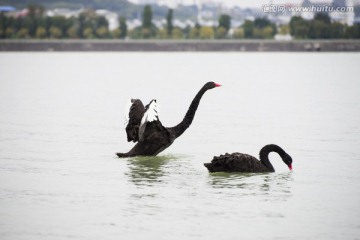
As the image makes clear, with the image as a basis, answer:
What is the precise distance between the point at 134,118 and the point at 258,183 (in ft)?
7.40

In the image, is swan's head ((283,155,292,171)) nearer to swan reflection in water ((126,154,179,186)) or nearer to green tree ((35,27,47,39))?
swan reflection in water ((126,154,179,186))

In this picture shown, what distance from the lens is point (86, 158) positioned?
13.1m

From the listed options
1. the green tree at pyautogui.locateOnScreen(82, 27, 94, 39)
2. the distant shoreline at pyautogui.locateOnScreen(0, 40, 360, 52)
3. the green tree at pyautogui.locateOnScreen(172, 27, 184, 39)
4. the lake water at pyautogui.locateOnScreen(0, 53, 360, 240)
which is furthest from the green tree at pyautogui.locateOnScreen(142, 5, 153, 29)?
the lake water at pyautogui.locateOnScreen(0, 53, 360, 240)

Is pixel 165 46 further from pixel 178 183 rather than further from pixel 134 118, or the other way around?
pixel 178 183

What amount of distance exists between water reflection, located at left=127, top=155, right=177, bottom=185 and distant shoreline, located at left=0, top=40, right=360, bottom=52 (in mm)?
103866

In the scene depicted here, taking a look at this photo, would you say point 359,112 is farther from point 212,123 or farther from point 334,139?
point 334,139

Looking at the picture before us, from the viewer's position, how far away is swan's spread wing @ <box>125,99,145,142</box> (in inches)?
492

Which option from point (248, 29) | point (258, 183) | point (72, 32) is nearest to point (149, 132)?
point (258, 183)

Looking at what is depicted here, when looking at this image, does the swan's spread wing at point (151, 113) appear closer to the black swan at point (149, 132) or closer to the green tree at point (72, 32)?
the black swan at point (149, 132)

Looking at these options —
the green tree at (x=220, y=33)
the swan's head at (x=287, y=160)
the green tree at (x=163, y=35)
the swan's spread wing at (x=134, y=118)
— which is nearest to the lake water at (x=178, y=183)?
the swan's head at (x=287, y=160)

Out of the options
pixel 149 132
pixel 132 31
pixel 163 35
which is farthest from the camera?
pixel 132 31

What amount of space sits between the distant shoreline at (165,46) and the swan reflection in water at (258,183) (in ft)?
345

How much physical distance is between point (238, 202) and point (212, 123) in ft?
28.0

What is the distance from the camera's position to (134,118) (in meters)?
12.5
